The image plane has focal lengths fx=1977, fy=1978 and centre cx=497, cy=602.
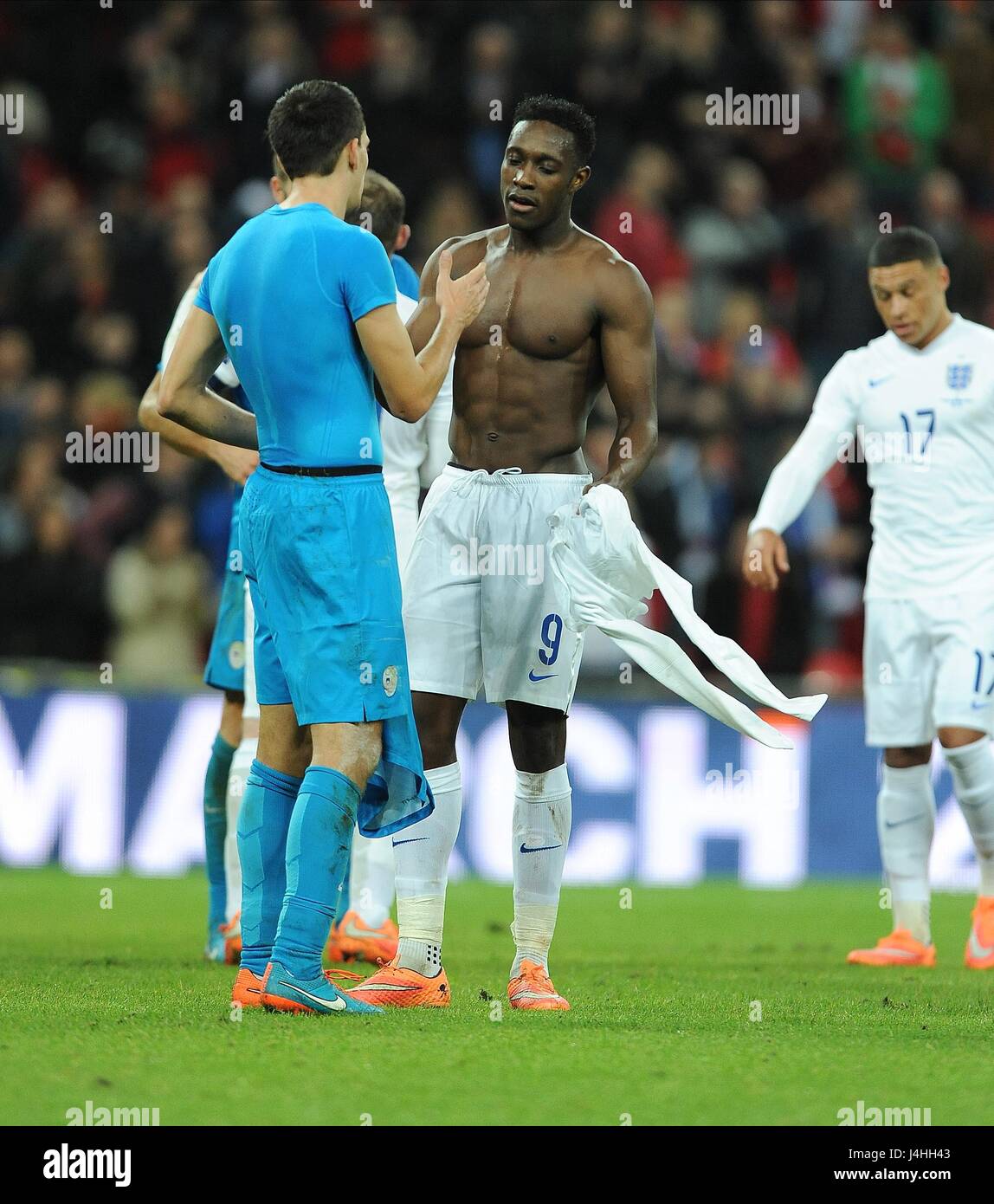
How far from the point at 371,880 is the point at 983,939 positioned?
97.9 inches

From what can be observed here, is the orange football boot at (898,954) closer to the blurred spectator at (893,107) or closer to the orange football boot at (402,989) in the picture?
the orange football boot at (402,989)

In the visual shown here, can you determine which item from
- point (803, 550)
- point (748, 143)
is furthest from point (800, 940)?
point (748, 143)

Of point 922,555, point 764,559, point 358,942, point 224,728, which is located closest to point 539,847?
point 358,942

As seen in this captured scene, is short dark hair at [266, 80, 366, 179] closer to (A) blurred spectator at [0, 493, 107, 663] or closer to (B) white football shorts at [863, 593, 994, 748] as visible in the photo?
(B) white football shorts at [863, 593, 994, 748]

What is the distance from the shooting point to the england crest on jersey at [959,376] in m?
8.22

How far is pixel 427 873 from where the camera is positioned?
6012 millimetres

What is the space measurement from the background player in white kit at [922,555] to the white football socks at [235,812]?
2199 mm

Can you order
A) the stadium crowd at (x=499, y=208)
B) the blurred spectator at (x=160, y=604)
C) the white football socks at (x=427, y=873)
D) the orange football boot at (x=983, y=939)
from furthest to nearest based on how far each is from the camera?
the stadium crowd at (x=499, y=208) → the blurred spectator at (x=160, y=604) → the orange football boot at (x=983, y=939) → the white football socks at (x=427, y=873)

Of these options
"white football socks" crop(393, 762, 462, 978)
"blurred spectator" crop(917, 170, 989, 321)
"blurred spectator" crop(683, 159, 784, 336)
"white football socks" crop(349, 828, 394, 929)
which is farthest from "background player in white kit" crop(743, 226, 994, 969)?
"blurred spectator" crop(683, 159, 784, 336)

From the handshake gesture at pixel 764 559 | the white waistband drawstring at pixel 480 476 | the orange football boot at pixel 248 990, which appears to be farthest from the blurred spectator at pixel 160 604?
the orange football boot at pixel 248 990

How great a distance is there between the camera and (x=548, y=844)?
20.1ft

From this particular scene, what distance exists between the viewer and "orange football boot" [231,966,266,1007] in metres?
5.54

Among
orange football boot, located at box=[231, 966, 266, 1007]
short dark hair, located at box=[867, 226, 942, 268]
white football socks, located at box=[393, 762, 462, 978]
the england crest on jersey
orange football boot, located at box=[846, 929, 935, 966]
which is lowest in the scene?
orange football boot, located at box=[846, 929, 935, 966]

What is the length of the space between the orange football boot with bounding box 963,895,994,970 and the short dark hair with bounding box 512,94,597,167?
12.1 ft
